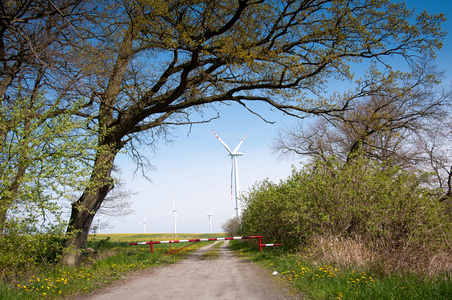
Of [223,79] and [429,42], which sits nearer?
[429,42]

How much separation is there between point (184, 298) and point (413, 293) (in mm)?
3699

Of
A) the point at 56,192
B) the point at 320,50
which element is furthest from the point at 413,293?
the point at 320,50

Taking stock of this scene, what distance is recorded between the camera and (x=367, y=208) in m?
9.78

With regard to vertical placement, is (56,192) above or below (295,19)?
below

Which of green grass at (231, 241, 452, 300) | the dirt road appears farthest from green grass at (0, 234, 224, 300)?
green grass at (231, 241, 452, 300)

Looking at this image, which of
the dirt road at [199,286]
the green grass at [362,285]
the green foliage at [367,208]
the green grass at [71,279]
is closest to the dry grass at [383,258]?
the green foliage at [367,208]

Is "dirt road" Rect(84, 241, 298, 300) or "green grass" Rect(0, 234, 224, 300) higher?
"green grass" Rect(0, 234, 224, 300)

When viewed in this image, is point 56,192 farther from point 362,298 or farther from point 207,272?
point 362,298

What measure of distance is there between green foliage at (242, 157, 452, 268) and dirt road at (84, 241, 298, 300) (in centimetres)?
258

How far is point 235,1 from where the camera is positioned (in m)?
10.1

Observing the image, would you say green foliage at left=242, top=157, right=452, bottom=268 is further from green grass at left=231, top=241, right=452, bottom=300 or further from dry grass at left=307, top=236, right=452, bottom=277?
green grass at left=231, top=241, right=452, bottom=300

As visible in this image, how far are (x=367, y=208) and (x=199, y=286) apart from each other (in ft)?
17.7

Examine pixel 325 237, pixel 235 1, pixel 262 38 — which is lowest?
pixel 325 237

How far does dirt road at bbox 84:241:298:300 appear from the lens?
250 inches
